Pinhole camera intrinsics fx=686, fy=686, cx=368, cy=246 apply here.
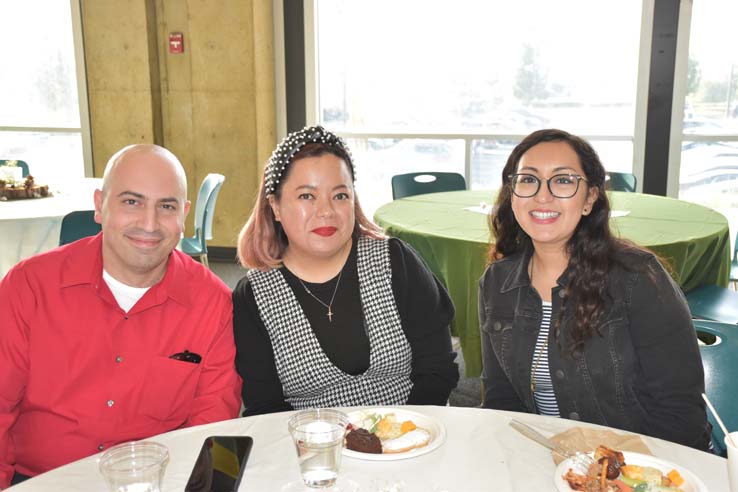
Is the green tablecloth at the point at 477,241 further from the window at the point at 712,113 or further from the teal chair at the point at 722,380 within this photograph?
the window at the point at 712,113

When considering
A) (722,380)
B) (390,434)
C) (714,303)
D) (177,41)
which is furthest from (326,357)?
(177,41)

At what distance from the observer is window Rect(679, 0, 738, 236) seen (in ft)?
18.8

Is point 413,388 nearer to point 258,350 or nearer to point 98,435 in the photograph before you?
point 258,350

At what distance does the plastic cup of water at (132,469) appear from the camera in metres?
1.16

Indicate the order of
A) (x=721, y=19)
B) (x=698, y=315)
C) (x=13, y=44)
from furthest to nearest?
(x=13, y=44), (x=721, y=19), (x=698, y=315)

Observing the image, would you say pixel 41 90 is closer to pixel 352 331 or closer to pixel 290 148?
pixel 290 148

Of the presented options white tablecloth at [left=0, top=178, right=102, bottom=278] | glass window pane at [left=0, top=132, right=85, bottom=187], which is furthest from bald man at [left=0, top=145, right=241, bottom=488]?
glass window pane at [left=0, top=132, right=85, bottom=187]

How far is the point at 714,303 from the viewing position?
139 inches

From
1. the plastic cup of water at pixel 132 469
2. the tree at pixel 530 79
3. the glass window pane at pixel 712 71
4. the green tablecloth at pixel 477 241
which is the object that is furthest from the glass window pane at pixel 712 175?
the plastic cup of water at pixel 132 469

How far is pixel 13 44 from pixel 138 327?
6.72m

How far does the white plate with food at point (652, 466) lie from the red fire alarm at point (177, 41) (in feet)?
20.2

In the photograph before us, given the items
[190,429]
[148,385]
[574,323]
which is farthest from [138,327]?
[574,323]

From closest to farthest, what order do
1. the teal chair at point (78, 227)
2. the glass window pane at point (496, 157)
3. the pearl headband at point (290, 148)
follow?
the pearl headband at point (290, 148), the teal chair at point (78, 227), the glass window pane at point (496, 157)

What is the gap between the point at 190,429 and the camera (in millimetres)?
1510
